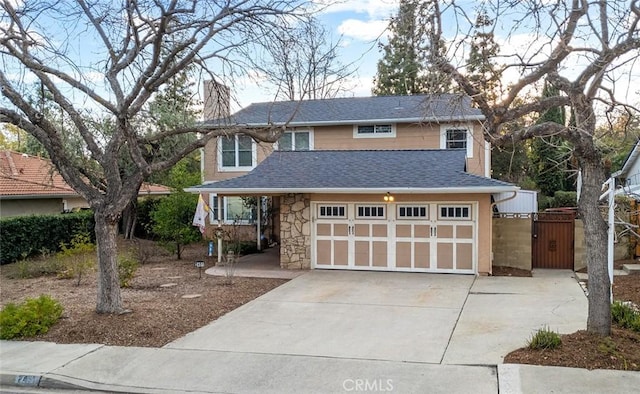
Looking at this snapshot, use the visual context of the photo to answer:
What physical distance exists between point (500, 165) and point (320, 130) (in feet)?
49.7

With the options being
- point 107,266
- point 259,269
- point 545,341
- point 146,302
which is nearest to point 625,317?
point 545,341

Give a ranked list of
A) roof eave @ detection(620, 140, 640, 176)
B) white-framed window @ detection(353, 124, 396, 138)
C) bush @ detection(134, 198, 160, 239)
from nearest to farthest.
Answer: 1. roof eave @ detection(620, 140, 640, 176)
2. white-framed window @ detection(353, 124, 396, 138)
3. bush @ detection(134, 198, 160, 239)

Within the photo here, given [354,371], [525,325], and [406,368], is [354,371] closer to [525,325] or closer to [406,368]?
[406,368]

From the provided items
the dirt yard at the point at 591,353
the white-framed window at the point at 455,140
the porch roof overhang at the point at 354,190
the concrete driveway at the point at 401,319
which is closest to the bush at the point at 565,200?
the white-framed window at the point at 455,140

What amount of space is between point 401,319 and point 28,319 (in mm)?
5737

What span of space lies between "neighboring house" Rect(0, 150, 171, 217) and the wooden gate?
48.6 feet

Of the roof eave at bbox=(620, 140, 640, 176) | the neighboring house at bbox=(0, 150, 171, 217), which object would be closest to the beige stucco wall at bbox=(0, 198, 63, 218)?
the neighboring house at bbox=(0, 150, 171, 217)

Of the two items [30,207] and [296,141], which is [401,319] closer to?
[296,141]

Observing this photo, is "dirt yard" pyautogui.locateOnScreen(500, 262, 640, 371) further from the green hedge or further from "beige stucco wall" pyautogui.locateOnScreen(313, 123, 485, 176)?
the green hedge

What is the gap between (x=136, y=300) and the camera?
10086 mm

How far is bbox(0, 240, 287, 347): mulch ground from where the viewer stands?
7656 millimetres

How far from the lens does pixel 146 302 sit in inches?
389

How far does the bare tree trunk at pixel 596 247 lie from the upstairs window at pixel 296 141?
13.6 m

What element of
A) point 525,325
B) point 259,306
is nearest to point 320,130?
point 259,306
